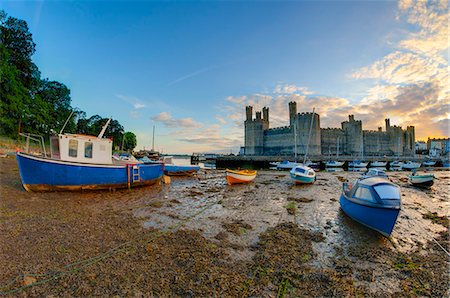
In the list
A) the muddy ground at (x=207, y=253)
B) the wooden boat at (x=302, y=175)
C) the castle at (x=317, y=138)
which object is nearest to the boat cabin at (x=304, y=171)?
the wooden boat at (x=302, y=175)

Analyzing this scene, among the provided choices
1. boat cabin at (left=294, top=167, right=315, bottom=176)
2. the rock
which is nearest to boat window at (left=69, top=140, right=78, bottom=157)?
the rock

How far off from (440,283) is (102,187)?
46.8 feet

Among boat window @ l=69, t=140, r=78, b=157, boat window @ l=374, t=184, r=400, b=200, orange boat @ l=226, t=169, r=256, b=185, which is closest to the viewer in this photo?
boat window @ l=374, t=184, r=400, b=200

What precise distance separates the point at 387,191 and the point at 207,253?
232 inches

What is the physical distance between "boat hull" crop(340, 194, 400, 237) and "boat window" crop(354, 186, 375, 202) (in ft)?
0.90

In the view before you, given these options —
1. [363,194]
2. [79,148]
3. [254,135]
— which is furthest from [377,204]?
[254,135]

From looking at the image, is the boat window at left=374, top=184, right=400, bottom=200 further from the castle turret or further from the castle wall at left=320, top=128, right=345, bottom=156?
the castle wall at left=320, top=128, right=345, bottom=156

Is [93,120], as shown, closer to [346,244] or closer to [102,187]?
[102,187]

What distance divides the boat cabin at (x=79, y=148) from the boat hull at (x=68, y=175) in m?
0.60

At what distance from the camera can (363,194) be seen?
7.39 m

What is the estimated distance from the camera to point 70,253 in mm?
4613

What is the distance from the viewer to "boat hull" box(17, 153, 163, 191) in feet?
34.0

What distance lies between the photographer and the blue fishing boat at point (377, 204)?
20.7ft

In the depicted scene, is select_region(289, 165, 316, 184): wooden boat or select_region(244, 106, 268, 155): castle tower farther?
select_region(244, 106, 268, 155): castle tower
